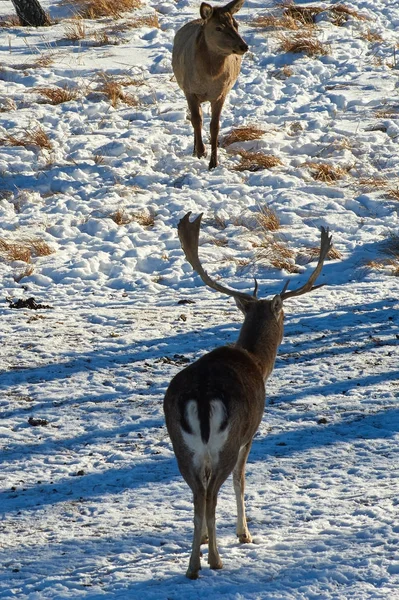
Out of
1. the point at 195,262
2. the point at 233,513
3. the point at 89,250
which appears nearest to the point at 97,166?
the point at 89,250

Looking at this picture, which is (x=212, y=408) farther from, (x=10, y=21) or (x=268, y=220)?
(x=10, y=21)

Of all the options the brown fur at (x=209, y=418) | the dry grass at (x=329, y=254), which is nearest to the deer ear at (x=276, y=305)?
the brown fur at (x=209, y=418)

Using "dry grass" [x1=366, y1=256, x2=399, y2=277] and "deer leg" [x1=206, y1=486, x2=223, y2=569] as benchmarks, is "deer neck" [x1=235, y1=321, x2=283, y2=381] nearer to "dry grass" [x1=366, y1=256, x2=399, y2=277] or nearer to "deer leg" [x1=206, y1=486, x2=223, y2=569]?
"deer leg" [x1=206, y1=486, x2=223, y2=569]

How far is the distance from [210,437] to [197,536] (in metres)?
0.48

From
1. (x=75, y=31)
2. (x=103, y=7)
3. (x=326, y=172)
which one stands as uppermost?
(x=103, y=7)

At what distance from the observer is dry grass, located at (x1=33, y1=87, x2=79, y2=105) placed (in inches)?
559

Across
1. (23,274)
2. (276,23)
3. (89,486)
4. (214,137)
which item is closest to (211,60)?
(214,137)

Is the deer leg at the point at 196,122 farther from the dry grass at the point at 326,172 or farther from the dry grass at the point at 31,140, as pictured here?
the dry grass at the point at 31,140

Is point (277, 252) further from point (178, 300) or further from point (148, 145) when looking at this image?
point (148, 145)

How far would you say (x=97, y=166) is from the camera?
12.4 meters

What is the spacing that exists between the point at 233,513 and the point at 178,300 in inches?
158

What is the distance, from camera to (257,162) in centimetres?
1272

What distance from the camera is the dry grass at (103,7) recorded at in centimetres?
1767

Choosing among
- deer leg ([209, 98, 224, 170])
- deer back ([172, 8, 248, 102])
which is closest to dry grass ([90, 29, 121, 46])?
deer back ([172, 8, 248, 102])
